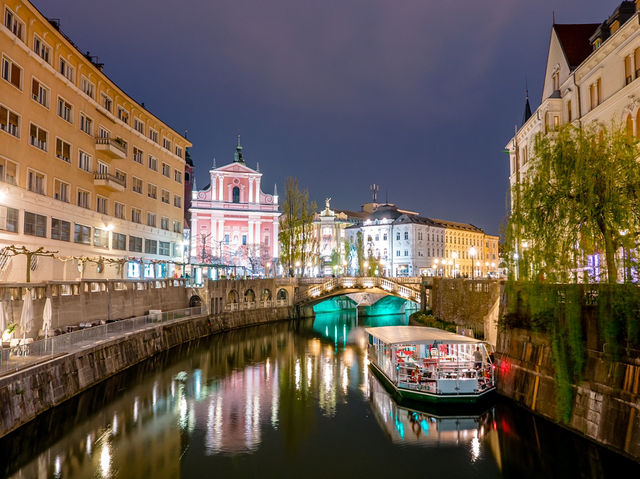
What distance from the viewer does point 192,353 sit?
4450cm

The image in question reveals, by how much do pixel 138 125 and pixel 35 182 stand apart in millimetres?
21600

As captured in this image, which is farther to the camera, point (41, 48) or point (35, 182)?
point (41, 48)

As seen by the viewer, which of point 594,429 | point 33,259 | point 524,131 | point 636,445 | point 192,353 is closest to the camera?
point 636,445

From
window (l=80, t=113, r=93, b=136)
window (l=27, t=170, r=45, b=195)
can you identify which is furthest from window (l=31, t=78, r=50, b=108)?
window (l=80, t=113, r=93, b=136)

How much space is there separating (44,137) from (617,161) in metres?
38.2

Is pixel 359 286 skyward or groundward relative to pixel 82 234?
groundward

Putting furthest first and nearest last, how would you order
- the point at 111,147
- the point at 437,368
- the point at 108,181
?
1. the point at 111,147
2. the point at 108,181
3. the point at 437,368

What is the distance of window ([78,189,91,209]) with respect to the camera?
1820 inches

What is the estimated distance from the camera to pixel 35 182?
38812mm

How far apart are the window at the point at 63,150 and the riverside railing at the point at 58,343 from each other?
585 inches

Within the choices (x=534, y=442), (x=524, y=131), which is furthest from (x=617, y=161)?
(x=524, y=131)

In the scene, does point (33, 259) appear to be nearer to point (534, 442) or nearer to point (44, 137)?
point (44, 137)

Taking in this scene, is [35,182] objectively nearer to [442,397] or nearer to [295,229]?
[442,397]

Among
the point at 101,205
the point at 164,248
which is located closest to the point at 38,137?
the point at 101,205
